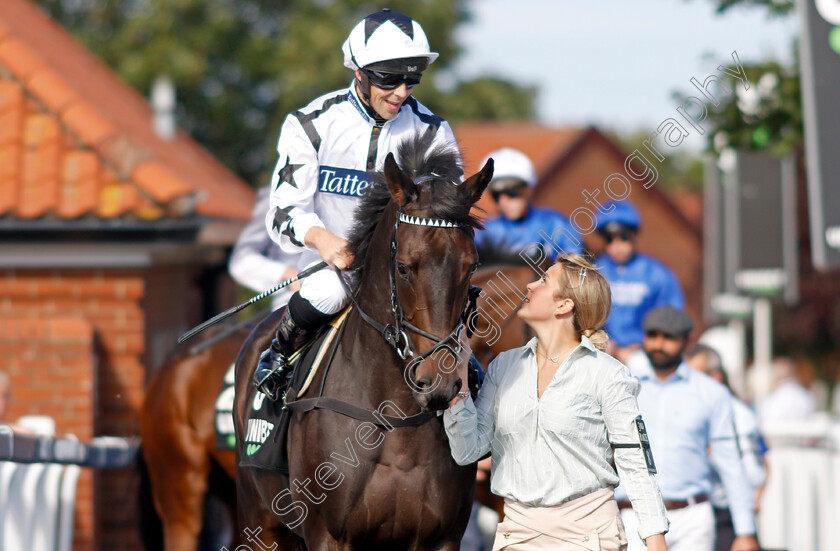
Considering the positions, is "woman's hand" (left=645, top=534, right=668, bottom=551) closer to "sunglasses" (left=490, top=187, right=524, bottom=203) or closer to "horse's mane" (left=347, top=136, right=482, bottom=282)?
"horse's mane" (left=347, top=136, right=482, bottom=282)

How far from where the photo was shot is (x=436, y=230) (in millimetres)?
3777

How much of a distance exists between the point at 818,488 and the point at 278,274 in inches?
186

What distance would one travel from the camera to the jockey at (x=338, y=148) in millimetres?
4371

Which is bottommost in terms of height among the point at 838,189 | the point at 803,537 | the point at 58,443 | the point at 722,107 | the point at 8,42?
the point at 803,537

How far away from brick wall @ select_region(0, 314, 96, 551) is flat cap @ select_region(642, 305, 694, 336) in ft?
13.5

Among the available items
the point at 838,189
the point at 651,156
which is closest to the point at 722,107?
the point at 651,156

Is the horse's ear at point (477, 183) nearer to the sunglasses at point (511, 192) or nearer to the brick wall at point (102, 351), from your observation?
the sunglasses at point (511, 192)

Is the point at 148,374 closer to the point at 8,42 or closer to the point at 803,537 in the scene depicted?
the point at 8,42

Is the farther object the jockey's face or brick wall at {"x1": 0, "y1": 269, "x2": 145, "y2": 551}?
brick wall at {"x1": 0, "y1": 269, "x2": 145, "y2": 551}

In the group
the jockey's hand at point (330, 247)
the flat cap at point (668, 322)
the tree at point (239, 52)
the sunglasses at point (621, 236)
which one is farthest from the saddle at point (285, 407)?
the tree at point (239, 52)

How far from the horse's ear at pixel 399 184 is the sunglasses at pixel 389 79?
0.62 meters

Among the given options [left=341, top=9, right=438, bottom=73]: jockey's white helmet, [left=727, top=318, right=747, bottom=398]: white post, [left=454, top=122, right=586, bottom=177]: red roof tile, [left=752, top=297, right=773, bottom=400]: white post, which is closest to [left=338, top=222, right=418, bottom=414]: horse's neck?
[left=341, top=9, right=438, bottom=73]: jockey's white helmet

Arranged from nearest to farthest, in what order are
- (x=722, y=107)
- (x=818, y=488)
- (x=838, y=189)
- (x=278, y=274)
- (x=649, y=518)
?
1. (x=649, y=518)
2. (x=838, y=189)
3. (x=278, y=274)
4. (x=722, y=107)
5. (x=818, y=488)

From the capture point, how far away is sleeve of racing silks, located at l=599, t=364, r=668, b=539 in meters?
3.65
